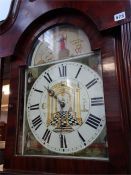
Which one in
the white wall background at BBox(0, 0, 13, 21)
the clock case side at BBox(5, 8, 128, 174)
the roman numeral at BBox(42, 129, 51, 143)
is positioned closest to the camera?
the clock case side at BBox(5, 8, 128, 174)

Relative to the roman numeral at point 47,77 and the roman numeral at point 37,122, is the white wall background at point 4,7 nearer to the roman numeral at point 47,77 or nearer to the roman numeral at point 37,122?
the roman numeral at point 47,77

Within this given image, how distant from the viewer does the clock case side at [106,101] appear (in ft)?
1.88

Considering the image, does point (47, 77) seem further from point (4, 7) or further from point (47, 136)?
point (4, 7)

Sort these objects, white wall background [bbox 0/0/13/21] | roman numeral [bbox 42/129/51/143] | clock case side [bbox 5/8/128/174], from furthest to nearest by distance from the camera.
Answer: white wall background [bbox 0/0/13/21], roman numeral [bbox 42/129/51/143], clock case side [bbox 5/8/128/174]

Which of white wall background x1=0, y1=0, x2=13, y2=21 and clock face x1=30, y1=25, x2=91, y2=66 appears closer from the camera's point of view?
clock face x1=30, y1=25, x2=91, y2=66

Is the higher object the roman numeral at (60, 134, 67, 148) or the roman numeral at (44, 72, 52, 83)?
the roman numeral at (44, 72, 52, 83)

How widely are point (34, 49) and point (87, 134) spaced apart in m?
0.39

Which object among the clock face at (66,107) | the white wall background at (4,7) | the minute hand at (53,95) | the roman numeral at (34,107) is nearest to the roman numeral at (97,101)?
the clock face at (66,107)

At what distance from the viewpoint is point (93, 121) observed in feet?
2.09

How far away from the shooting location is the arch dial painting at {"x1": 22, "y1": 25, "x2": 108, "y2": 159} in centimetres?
63

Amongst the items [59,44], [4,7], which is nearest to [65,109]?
[59,44]

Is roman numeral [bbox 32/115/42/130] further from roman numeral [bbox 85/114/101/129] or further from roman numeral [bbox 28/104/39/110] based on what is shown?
roman numeral [bbox 85/114/101/129]

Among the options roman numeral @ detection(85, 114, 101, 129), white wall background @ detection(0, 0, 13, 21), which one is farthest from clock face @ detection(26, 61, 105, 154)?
white wall background @ detection(0, 0, 13, 21)

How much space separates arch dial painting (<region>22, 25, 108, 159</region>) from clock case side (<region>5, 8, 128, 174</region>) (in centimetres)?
2
